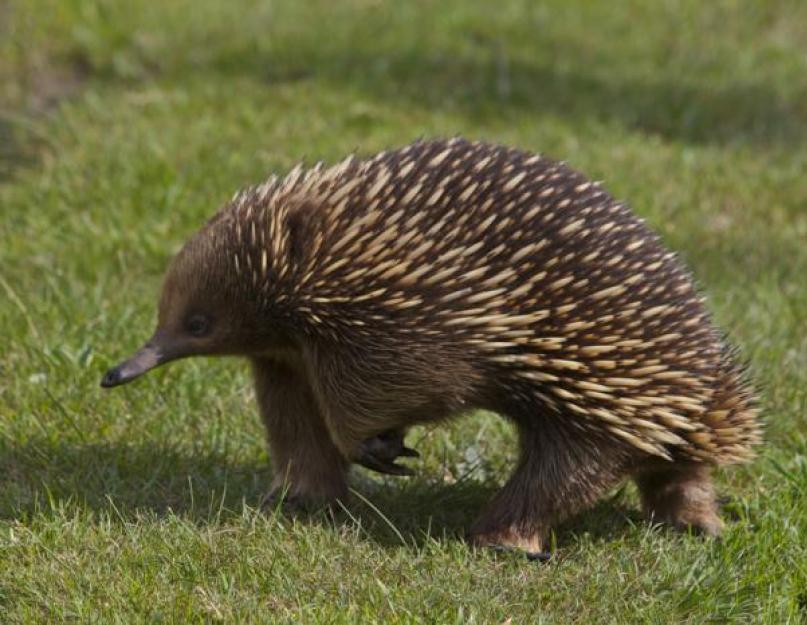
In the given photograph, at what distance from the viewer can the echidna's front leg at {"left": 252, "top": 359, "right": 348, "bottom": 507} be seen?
477cm

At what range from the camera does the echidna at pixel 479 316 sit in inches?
167

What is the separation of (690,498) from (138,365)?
1.75 meters

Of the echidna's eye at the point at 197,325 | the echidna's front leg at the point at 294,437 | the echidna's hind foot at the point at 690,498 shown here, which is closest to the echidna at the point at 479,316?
the echidna's eye at the point at 197,325

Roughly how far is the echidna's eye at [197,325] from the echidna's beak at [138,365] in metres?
0.09

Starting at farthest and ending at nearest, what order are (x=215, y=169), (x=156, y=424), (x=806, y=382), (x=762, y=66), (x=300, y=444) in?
(x=762, y=66) < (x=215, y=169) < (x=806, y=382) < (x=156, y=424) < (x=300, y=444)

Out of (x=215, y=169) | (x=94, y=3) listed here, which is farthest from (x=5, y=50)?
(x=215, y=169)

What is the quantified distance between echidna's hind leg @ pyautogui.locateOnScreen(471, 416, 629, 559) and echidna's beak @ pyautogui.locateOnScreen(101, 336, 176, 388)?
1086 mm

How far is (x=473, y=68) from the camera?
31.9 ft

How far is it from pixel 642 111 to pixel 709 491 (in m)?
5.07

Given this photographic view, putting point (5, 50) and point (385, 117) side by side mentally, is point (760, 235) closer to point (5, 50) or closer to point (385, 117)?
point (385, 117)

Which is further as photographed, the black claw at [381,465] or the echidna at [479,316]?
the black claw at [381,465]

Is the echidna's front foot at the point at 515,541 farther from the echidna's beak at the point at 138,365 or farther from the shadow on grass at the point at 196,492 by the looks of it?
the echidna's beak at the point at 138,365

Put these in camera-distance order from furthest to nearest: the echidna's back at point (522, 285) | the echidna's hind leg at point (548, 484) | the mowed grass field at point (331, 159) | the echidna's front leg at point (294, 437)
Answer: the echidna's front leg at point (294, 437)
the echidna's hind leg at point (548, 484)
the echidna's back at point (522, 285)
the mowed grass field at point (331, 159)

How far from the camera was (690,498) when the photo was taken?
4648 millimetres
